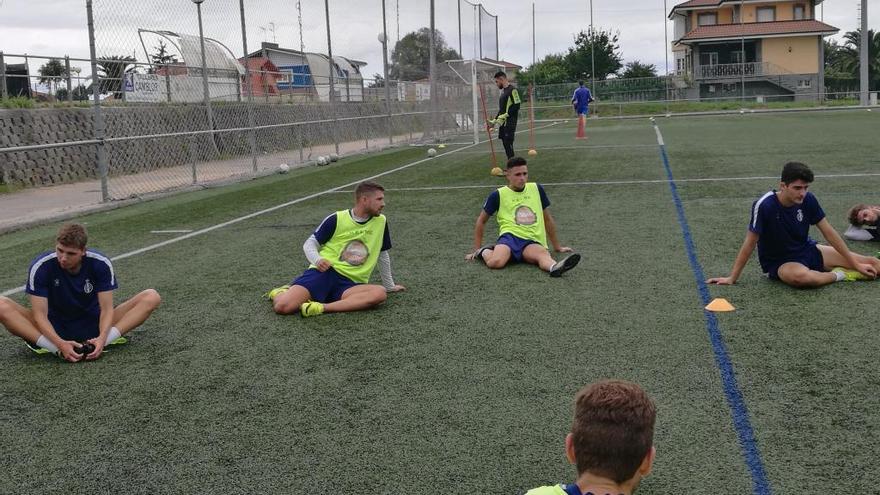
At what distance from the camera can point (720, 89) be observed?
60.0 m

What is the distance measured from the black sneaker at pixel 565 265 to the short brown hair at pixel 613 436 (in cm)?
459

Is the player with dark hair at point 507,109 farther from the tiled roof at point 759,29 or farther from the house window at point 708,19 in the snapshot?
the house window at point 708,19

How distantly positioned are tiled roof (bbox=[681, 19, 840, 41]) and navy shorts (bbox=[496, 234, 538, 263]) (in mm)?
57506

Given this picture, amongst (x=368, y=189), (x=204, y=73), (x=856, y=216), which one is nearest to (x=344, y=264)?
(x=368, y=189)

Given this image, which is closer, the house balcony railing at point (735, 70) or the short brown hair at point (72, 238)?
the short brown hair at point (72, 238)

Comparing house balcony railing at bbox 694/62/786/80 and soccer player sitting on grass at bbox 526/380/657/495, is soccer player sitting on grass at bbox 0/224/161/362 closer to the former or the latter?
soccer player sitting on grass at bbox 526/380/657/495

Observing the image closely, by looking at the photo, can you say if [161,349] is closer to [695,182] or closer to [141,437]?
[141,437]

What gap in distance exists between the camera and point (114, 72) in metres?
14.6

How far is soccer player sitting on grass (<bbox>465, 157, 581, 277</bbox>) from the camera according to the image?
7.59 meters

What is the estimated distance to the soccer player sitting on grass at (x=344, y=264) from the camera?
621 centimetres

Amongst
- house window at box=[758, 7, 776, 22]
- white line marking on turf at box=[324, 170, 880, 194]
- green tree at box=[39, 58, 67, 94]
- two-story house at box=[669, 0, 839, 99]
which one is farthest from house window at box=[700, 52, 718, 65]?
green tree at box=[39, 58, 67, 94]

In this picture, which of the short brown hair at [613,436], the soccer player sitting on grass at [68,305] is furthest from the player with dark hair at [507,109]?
the short brown hair at [613,436]

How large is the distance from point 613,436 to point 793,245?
4729 mm

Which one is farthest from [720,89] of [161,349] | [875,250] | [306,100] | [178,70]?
[161,349]
